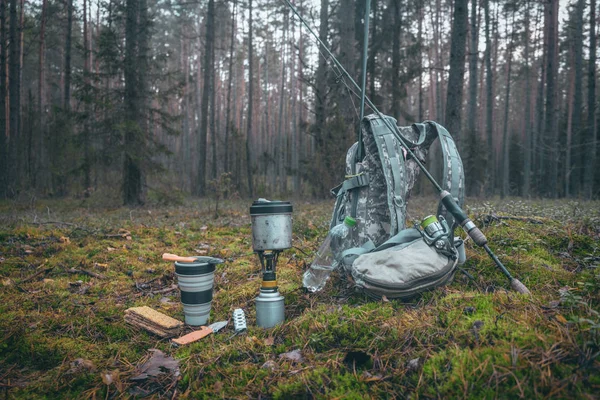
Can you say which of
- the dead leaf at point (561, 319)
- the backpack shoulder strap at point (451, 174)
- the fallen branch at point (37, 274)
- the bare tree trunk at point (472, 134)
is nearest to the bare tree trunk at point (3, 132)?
the fallen branch at point (37, 274)

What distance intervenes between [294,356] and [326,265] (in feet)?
4.36

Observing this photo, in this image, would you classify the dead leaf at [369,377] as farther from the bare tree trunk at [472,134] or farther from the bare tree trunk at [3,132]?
the bare tree trunk at [3,132]

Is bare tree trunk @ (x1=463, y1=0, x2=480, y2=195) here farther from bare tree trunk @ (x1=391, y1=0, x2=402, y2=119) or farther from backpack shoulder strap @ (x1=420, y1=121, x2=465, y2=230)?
backpack shoulder strap @ (x1=420, y1=121, x2=465, y2=230)

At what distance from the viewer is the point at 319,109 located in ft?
47.2

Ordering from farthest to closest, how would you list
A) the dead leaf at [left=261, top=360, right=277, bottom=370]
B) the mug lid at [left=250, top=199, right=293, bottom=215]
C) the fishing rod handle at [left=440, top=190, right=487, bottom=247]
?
the mug lid at [left=250, top=199, right=293, bottom=215] → the fishing rod handle at [left=440, top=190, right=487, bottom=247] → the dead leaf at [left=261, top=360, right=277, bottom=370]

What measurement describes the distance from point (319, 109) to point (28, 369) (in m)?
13.0

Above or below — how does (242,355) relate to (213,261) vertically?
below

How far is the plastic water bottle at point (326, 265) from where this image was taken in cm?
339

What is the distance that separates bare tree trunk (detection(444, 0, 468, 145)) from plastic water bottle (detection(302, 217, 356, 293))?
660cm

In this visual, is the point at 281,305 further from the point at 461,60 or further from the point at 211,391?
the point at 461,60

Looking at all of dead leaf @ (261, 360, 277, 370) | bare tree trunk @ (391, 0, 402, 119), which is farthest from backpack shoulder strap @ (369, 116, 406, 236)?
bare tree trunk @ (391, 0, 402, 119)

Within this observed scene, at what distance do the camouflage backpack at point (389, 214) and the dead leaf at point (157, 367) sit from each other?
1.38 meters

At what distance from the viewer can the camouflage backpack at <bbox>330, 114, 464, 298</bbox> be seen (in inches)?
107

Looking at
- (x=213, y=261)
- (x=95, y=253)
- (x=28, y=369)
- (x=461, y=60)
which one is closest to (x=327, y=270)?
(x=213, y=261)
